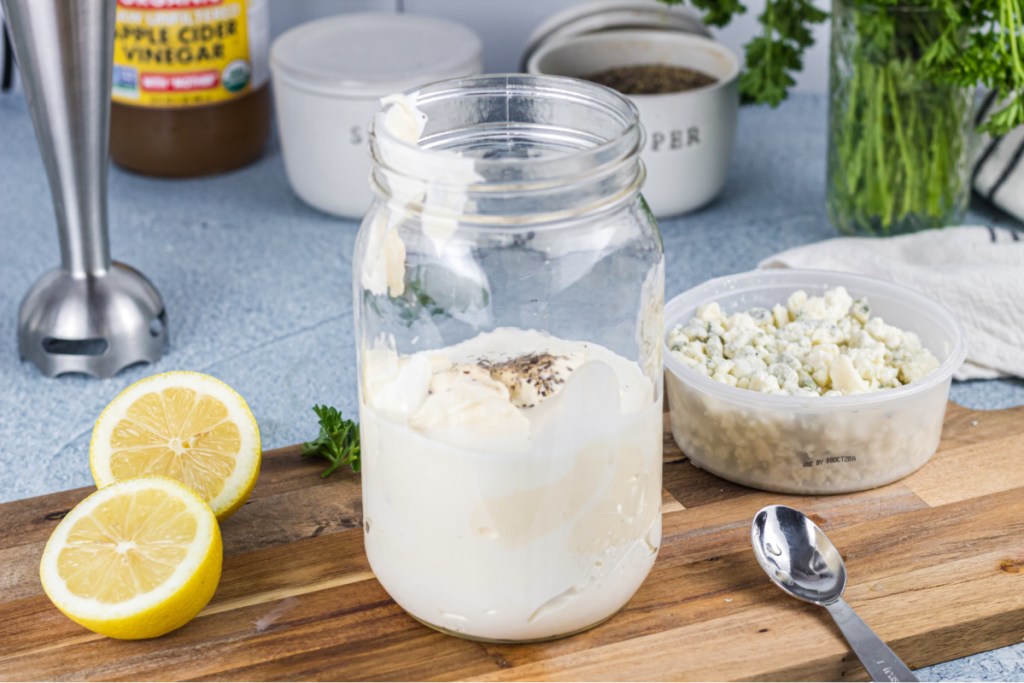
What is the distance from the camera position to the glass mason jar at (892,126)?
1.18m

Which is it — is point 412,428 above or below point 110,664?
above

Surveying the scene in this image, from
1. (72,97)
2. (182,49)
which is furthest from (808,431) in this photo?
(182,49)

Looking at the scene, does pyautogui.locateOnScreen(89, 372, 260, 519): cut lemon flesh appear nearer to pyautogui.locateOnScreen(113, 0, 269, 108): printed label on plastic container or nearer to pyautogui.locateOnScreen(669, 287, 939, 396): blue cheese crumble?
pyautogui.locateOnScreen(669, 287, 939, 396): blue cheese crumble

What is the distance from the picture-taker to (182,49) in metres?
1.35

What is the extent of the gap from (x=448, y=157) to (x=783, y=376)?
35cm

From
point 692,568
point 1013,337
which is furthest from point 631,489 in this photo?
point 1013,337

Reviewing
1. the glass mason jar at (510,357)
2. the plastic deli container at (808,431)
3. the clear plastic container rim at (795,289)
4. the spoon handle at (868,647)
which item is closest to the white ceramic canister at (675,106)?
the clear plastic container rim at (795,289)

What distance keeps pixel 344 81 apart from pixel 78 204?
0.35 metres

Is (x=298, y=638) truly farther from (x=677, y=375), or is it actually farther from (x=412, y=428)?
(x=677, y=375)

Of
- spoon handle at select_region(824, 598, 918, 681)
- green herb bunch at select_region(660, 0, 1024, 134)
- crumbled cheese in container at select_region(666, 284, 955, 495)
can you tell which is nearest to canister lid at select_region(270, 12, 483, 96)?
green herb bunch at select_region(660, 0, 1024, 134)

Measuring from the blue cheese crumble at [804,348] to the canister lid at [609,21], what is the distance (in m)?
0.57

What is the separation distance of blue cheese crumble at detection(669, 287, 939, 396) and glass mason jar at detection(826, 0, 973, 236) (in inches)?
11.1

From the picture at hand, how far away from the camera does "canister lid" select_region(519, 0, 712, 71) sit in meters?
1.47

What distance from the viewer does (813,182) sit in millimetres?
1479
